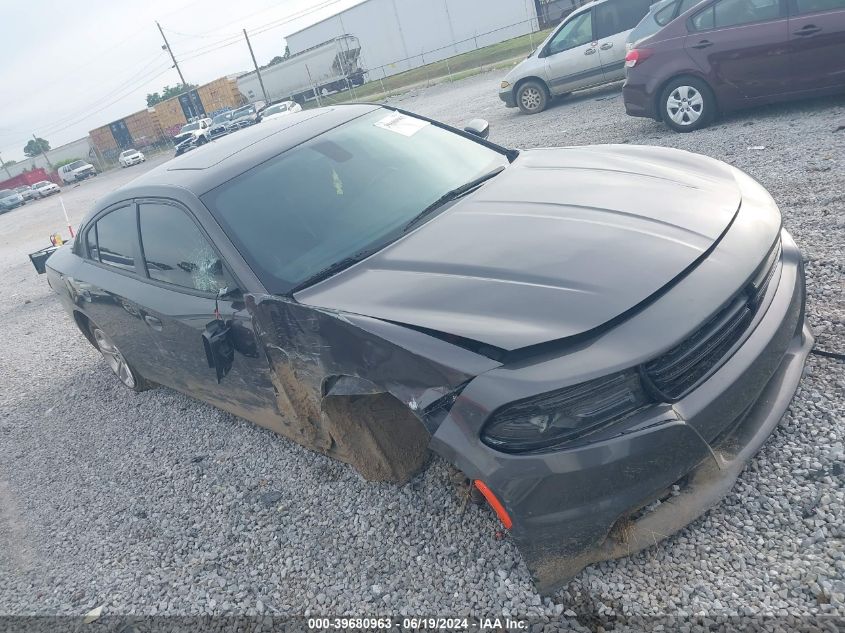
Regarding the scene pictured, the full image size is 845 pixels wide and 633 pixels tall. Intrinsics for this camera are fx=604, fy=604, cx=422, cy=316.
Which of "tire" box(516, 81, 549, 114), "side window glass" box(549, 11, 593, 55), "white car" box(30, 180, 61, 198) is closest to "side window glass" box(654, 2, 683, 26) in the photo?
"side window glass" box(549, 11, 593, 55)

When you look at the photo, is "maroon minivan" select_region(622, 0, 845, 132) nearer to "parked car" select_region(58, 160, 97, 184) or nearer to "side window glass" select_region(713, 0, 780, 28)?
"side window glass" select_region(713, 0, 780, 28)

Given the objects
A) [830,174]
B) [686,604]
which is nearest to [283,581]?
[686,604]

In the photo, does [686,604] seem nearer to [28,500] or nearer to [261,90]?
[28,500]

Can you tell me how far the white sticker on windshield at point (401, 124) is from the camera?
3.81 meters

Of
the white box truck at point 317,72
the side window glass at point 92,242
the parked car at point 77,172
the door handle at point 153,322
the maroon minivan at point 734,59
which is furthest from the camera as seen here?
the parked car at point 77,172

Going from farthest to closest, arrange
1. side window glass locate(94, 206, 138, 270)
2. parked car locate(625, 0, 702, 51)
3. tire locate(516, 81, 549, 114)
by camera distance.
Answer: tire locate(516, 81, 549, 114), parked car locate(625, 0, 702, 51), side window glass locate(94, 206, 138, 270)

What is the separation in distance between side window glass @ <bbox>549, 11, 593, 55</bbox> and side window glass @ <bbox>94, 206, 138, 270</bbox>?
982 cm

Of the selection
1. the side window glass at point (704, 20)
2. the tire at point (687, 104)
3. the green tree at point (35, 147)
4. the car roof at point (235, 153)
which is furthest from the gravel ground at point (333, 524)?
the green tree at point (35, 147)

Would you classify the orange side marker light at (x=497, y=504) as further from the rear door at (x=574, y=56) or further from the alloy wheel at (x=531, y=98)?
the alloy wheel at (x=531, y=98)

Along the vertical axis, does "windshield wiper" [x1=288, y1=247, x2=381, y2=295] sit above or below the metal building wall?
below

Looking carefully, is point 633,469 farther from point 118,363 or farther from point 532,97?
point 532,97

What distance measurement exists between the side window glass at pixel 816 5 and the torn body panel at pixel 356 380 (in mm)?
6414

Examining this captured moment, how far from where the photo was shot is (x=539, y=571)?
2.12 meters

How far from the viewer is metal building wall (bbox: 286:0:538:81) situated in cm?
3994
